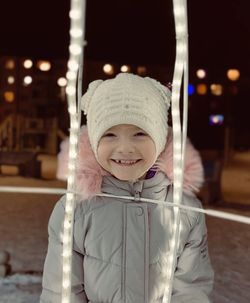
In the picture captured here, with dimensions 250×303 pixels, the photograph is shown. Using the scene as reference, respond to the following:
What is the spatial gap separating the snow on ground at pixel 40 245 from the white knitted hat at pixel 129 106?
185cm

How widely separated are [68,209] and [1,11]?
7297 mm

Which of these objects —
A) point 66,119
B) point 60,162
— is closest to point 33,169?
point 60,162

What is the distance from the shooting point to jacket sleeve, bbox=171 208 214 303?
149 cm

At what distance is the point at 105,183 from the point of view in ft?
5.03

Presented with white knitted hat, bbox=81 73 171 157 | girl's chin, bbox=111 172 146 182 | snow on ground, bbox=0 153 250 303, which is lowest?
snow on ground, bbox=0 153 250 303

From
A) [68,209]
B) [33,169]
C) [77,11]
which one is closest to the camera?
[77,11]

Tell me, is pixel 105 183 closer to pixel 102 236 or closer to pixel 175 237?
pixel 102 236

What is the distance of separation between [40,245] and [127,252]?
3066 mm

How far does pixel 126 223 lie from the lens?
4.77 ft

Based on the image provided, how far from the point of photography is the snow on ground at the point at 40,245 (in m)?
3.29

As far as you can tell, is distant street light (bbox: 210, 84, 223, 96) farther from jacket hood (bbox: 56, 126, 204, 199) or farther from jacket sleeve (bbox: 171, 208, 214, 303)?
jacket sleeve (bbox: 171, 208, 214, 303)

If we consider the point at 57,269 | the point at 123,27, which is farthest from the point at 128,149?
the point at 123,27

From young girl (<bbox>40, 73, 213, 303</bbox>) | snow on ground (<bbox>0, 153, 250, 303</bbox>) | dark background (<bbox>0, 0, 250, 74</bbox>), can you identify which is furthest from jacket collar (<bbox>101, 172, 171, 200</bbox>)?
dark background (<bbox>0, 0, 250, 74</bbox>)

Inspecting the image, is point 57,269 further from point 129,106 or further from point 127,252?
point 129,106
